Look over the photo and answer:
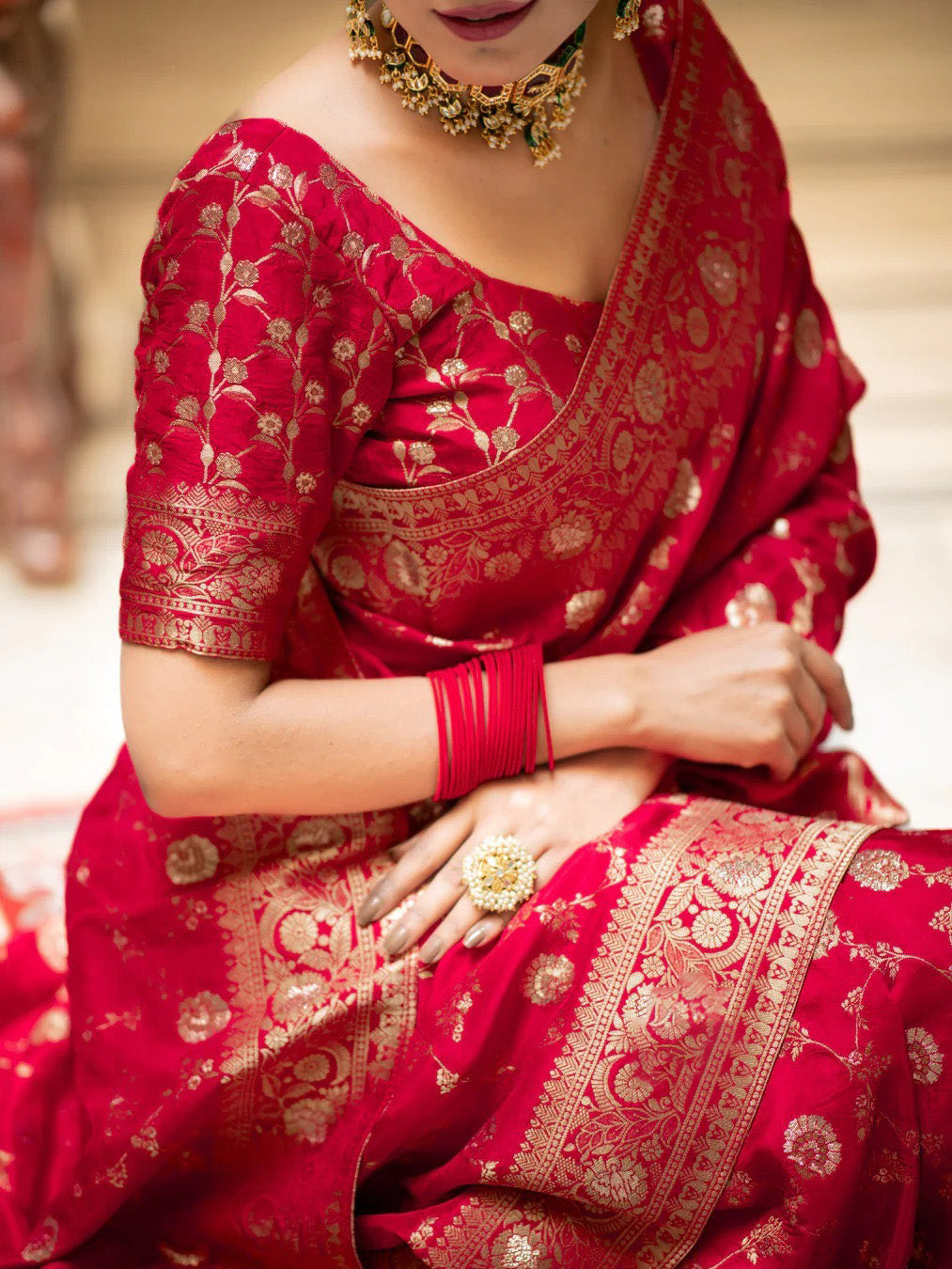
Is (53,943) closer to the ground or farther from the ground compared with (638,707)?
closer to the ground

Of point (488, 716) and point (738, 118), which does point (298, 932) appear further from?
point (738, 118)

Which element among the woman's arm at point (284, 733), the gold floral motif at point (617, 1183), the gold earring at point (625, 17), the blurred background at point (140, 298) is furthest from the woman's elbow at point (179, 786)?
the blurred background at point (140, 298)

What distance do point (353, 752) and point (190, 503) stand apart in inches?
7.9

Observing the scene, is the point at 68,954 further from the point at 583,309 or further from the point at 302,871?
the point at 583,309

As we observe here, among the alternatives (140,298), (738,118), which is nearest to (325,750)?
(738,118)

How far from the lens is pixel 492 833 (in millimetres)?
998

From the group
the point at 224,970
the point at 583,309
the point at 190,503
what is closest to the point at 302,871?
the point at 224,970

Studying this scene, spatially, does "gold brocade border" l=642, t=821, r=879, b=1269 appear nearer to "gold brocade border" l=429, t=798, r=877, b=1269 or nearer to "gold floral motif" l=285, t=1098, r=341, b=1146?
"gold brocade border" l=429, t=798, r=877, b=1269

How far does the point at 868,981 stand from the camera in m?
0.87

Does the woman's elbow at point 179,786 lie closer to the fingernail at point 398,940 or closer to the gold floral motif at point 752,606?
the fingernail at point 398,940

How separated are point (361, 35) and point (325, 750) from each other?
44 cm

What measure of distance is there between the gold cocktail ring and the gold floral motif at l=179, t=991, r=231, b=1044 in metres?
0.19

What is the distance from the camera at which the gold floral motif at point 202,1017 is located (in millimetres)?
992

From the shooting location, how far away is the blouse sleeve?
0.81m
